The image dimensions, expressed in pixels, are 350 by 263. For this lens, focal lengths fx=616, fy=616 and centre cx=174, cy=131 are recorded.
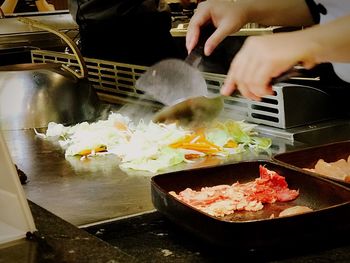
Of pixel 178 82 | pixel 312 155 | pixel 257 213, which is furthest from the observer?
pixel 178 82

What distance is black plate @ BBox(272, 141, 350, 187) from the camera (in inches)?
66.1

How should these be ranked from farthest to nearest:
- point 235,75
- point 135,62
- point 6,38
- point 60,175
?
point 6,38, point 135,62, point 60,175, point 235,75

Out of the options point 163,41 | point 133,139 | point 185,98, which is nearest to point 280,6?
point 185,98

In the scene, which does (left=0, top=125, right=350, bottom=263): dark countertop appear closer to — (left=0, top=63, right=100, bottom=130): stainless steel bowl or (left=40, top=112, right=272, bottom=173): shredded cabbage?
(left=40, top=112, right=272, bottom=173): shredded cabbage

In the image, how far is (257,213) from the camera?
1472 millimetres

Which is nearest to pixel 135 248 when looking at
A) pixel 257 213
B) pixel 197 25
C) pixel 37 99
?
pixel 257 213

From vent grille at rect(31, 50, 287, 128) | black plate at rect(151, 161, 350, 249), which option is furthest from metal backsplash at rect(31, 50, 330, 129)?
black plate at rect(151, 161, 350, 249)

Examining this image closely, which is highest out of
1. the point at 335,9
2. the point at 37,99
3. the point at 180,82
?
the point at 335,9

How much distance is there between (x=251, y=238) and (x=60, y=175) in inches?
37.9

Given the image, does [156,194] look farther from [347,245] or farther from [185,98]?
[185,98]

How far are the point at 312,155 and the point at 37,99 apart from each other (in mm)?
1417

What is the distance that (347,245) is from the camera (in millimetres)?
1286

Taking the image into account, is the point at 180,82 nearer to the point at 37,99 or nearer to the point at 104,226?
the point at 37,99

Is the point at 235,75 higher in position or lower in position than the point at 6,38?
higher
